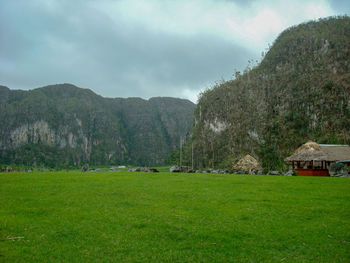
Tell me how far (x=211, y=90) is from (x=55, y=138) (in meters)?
101

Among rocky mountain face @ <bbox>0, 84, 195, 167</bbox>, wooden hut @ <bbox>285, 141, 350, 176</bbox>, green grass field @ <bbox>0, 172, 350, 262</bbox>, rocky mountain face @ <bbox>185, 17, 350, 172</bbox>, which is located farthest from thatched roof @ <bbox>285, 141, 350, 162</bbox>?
rocky mountain face @ <bbox>0, 84, 195, 167</bbox>

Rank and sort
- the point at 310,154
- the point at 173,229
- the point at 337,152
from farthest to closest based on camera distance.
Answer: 1. the point at 337,152
2. the point at 310,154
3. the point at 173,229

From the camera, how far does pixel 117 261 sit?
4.98 m

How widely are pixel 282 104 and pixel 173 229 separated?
204 ft

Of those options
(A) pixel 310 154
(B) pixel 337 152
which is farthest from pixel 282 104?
(A) pixel 310 154

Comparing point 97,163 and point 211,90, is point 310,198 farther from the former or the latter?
point 97,163

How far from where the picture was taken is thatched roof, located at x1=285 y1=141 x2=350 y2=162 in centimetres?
3234

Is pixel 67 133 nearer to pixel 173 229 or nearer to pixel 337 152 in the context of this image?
pixel 337 152

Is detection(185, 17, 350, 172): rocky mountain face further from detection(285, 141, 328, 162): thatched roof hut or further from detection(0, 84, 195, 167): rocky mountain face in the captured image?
detection(0, 84, 195, 167): rocky mountain face

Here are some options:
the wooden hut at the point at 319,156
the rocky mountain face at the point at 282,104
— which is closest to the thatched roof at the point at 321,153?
the wooden hut at the point at 319,156

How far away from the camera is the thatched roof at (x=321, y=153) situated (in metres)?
32.3

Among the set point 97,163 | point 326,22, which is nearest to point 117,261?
point 326,22

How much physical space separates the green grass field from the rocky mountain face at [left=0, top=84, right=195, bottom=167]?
12775cm

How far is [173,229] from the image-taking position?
6.70 meters
